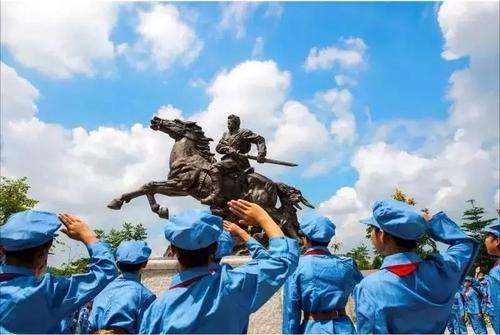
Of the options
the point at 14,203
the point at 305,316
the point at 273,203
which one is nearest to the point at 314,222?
the point at 305,316

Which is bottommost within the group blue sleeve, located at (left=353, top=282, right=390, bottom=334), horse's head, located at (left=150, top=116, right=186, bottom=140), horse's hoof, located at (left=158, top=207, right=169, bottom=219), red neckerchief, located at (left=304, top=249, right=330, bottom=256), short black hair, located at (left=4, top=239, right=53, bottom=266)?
blue sleeve, located at (left=353, top=282, right=390, bottom=334)

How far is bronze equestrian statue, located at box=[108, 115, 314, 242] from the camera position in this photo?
445 inches

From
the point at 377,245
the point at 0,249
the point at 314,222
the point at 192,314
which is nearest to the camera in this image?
the point at 192,314

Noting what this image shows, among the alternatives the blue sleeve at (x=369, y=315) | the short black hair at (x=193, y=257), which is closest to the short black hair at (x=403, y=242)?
the blue sleeve at (x=369, y=315)

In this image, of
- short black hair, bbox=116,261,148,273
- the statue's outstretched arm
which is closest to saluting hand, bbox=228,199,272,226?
short black hair, bbox=116,261,148,273

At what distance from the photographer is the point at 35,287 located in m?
2.58

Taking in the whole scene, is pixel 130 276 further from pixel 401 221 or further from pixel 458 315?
pixel 458 315

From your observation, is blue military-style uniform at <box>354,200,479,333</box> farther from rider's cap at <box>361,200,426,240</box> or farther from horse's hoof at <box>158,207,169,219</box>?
horse's hoof at <box>158,207,169,219</box>

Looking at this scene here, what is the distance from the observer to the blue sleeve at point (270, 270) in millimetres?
2453

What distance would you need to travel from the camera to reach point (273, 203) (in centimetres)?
1172

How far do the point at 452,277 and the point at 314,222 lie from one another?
5.45ft

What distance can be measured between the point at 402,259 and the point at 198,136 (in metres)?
9.57

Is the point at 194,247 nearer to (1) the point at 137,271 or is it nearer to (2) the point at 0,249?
(2) the point at 0,249

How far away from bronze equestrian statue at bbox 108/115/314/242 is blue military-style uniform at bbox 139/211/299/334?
843 centimetres
